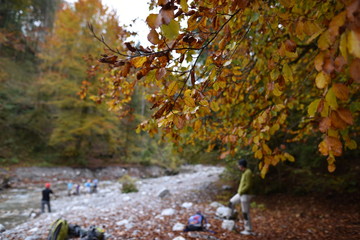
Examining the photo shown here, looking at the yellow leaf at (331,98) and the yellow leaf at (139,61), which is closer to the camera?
the yellow leaf at (331,98)

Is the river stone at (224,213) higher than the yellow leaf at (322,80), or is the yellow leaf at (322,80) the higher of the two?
the yellow leaf at (322,80)

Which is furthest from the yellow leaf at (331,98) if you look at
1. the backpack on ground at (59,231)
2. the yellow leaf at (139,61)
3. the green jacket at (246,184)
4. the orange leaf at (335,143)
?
the backpack on ground at (59,231)

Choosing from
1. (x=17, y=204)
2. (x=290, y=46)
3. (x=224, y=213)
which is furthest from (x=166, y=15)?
(x=17, y=204)

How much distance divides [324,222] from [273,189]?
3.14 m

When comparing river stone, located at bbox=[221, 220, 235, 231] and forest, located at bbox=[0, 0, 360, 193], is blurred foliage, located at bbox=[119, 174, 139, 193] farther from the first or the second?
river stone, located at bbox=[221, 220, 235, 231]

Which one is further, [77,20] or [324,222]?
[77,20]

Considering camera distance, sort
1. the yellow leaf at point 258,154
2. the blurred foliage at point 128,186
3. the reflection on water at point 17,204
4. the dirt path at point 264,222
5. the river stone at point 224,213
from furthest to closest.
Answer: the blurred foliage at point 128,186
the reflection on water at point 17,204
the river stone at point 224,213
the dirt path at point 264,222
the yellow leaf at point 258,154

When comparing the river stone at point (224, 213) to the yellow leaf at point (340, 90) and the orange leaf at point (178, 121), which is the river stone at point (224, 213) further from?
the yellow leaf at point (340, 90)

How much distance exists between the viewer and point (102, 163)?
63.9 feet

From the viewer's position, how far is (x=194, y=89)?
152 centimetres

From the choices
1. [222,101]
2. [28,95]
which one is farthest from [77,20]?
[222,101]

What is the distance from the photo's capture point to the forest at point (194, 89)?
1.18 metres

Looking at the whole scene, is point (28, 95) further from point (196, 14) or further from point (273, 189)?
point (196, 14)

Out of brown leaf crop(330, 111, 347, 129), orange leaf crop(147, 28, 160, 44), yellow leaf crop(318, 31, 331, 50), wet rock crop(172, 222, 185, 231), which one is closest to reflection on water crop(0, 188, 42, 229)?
wet rock crop(172, 222, 185, 231)
